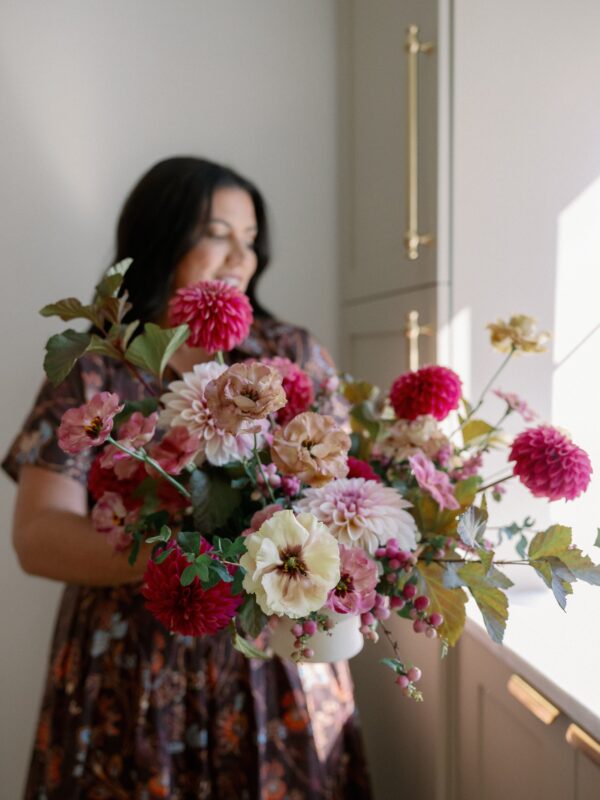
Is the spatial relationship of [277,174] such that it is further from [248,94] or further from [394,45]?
[394,45]

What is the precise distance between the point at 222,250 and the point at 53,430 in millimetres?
387

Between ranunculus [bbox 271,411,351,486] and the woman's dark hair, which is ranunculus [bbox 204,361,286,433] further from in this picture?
the woman's dark hair

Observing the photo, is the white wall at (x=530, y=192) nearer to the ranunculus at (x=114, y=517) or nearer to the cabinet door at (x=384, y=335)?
the cabinet door at (x=384, y=335)

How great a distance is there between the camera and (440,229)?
42.9 inches

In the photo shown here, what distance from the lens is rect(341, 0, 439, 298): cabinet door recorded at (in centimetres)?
112

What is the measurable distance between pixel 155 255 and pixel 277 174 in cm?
53

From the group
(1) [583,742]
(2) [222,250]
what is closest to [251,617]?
(1) [583,742]

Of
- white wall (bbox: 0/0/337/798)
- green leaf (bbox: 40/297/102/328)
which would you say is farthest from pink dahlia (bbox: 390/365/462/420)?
white wall (bbox: 0/0/337/798)

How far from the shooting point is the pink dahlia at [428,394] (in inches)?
27.9

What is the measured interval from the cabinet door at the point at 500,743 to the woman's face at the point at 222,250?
2.19 ft

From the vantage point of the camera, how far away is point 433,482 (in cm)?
61

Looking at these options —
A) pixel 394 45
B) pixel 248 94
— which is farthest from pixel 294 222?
pixel 394 45

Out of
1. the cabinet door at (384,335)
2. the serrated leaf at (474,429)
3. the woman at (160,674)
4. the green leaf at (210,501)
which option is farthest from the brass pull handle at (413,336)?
the green leaf at (210,501)

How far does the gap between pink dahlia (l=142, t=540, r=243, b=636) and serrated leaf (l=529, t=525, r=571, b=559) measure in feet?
0.80
